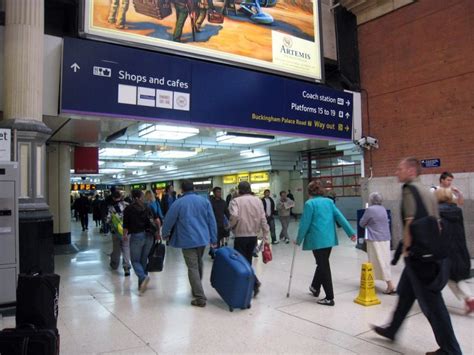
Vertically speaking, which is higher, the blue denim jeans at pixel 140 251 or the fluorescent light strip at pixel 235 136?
the fluorescent light strip at pixel 235 136

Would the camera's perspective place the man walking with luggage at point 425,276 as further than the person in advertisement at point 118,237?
No

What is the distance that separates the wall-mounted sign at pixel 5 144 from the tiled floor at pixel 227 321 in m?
2.12

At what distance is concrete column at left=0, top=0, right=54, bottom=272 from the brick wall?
28.7ft

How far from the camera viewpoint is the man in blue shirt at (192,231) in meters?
5.31

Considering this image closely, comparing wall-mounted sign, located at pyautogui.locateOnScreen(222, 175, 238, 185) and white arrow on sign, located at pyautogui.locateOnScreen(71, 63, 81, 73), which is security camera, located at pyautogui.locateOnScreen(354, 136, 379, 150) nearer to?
white arrow on sign, located at pyautogui.locateOnScreen(71, 63, 81, 73)

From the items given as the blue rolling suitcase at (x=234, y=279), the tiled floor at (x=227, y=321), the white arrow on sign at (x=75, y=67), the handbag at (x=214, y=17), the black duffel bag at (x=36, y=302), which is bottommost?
the tiled floor at (x=227, y=321)

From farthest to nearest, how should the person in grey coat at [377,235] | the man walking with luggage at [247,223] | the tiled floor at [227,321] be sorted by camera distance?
the person in grey coat at [377,235] → the man walking with luggage at [247,223] → the tiled floor at [227,321]

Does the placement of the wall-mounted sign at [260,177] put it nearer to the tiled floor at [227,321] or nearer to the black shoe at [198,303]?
the tiled floor at [227,321]

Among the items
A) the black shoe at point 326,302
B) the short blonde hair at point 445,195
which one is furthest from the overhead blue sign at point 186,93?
the short blonde hair at point 445,195

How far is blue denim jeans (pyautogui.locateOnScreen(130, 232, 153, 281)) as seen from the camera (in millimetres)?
6163

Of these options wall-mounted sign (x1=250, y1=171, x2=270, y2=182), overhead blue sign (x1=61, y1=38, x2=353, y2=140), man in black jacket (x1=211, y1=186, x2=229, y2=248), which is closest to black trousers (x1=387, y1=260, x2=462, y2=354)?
overhead blue sign (x1=61, y1=38, x2=353, y2=140)

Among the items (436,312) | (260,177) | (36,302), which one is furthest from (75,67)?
(260,177)

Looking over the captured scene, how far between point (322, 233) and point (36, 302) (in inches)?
136

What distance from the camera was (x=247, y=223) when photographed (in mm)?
5770
